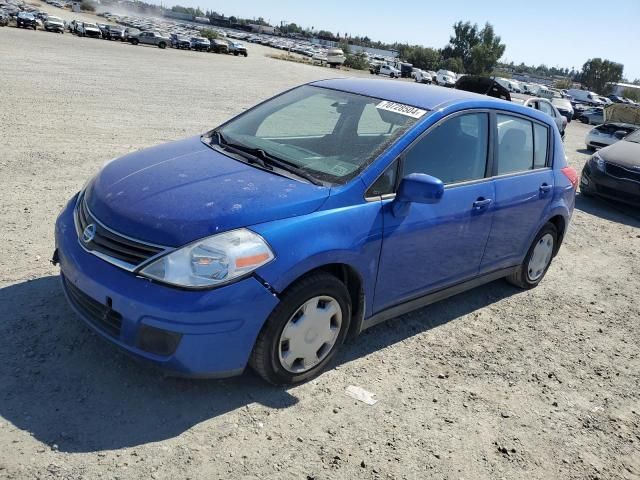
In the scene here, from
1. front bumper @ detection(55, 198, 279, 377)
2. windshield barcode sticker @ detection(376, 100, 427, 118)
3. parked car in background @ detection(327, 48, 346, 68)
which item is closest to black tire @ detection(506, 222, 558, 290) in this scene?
windshield barcode sticker @ detection(376, 100, 427, 118)

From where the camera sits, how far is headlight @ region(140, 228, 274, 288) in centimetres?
280

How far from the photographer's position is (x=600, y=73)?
365ft

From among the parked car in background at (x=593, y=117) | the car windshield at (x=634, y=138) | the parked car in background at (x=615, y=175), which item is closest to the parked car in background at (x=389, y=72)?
the parked car in background at (x=593, y=117)

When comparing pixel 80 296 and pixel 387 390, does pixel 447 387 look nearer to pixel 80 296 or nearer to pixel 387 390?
pixel 387 390

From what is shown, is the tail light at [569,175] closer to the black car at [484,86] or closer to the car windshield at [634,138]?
the black car at [484,86]

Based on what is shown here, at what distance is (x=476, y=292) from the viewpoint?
17.2 ft

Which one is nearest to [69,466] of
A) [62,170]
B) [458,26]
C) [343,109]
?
[343,109]

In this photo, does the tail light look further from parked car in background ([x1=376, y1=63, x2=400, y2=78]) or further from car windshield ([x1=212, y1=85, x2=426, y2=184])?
parked car in background ([x1=376, y1=63, x2=400, y2=78])

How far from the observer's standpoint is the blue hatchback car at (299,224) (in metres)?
2.84

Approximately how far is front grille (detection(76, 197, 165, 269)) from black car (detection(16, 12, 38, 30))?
54.7 m

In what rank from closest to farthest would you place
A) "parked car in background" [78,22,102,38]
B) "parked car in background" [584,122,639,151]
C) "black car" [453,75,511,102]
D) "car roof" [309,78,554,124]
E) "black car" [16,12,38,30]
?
"car roof" [309,78,554,124] → "black car" [453,75,511,102] → "parked car in background" [584,122,639,151] → "black car" [16,12,38,30] → "parked car in background" [78,22,102,38]

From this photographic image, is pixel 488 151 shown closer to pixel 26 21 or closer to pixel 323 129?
pixel 323 129

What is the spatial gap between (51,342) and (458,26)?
403 ft

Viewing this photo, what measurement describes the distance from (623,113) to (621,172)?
36.0 feet
